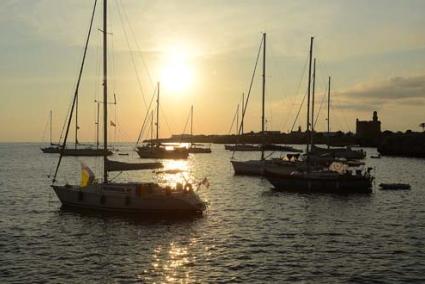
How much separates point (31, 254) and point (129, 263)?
542 cm

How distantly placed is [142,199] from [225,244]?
9.69 metres

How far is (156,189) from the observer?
37.3 m

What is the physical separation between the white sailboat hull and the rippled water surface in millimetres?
897

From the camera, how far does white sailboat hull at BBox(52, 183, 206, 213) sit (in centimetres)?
3700

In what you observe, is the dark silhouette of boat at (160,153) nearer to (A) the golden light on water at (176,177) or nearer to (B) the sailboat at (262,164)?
(A) the golden light on water at (176,177)

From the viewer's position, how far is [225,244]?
1152 inches

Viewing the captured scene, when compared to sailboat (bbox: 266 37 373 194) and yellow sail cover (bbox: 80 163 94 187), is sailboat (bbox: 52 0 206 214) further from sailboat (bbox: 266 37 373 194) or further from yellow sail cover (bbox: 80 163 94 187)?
sailboat (bbox: 266 37 373 194)

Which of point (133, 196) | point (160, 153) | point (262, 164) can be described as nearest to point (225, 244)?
point (133, 196)

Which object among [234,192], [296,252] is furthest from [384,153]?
[296,252]

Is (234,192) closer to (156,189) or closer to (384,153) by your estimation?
(156,189)

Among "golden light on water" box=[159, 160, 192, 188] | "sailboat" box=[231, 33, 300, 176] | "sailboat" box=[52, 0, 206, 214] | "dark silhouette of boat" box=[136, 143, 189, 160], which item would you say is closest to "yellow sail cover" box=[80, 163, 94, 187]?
"sailboat" box=[52, 0, 206, 214]

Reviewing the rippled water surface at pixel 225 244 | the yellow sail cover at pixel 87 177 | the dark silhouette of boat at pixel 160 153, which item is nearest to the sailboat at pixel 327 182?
the rippled water surface at pixel 225 244

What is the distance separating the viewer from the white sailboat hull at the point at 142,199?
121 ft

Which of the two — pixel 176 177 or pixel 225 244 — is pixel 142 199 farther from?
pixel 176 177
